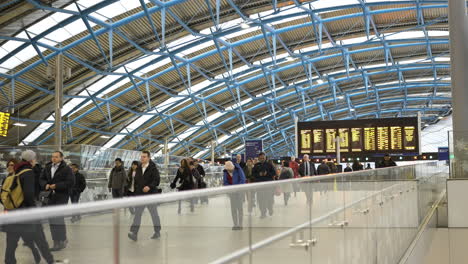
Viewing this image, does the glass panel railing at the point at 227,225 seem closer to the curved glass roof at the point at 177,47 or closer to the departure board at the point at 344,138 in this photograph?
the curved glass roof at the point at 177,47

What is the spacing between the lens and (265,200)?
383 cm

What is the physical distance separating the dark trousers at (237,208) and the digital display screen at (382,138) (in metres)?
30.5

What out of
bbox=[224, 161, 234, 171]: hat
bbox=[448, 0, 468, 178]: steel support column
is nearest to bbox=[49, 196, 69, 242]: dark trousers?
bbox=[224, 161, 234, 171]: hat

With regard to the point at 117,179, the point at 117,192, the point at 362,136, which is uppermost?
the point at 362,136

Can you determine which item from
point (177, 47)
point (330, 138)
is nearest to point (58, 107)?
point (330, 138)

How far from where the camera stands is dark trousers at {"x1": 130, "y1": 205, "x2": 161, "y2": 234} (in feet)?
7.39

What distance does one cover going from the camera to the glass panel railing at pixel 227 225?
1.88 m

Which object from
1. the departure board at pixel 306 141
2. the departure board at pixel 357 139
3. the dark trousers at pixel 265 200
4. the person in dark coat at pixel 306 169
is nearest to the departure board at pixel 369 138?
the departure board at pixel 357 139

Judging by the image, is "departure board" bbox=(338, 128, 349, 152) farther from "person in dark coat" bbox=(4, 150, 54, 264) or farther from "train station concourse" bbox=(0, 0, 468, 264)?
"person in dark coat" bbox=(4, 150, 54, 264)

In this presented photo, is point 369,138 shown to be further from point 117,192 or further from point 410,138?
point 117,192

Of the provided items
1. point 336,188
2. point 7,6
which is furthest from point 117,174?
point 7,6

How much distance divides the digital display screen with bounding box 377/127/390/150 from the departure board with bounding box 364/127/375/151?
12.1 inches

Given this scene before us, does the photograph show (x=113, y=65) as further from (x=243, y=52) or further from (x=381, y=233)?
(x=381, y=233)

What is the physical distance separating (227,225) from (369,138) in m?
30.7
